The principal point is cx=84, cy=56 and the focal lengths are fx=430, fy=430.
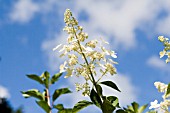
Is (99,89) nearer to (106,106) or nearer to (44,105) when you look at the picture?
(106,106)

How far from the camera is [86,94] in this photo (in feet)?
7.11

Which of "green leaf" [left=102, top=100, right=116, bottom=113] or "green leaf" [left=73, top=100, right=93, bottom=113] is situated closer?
"green leaf" [left=102, top=100, right=116, bottom=113]

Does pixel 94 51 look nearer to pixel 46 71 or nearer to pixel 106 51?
pixel 106 51

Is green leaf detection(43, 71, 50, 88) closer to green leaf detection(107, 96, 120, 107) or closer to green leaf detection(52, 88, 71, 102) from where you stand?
green leaf detection(52, 88, 71, 102)

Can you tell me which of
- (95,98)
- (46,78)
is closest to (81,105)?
(95,98)

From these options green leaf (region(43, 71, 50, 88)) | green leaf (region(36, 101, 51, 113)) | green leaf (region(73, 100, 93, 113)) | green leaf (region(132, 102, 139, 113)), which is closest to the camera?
green leaf (region(36, 101, 51, 113))

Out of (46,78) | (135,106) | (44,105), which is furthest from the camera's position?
Result: (135,106)

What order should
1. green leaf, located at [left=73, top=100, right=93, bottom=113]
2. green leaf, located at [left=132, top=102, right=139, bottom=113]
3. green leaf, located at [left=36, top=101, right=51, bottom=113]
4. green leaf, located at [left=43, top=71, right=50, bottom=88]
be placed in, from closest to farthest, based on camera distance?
green leaf, located at [left=36, top=101, right=51, bottom=113] → green leaf, located at [left=43, top=71, right=50, bottom=88] → green leaf, located at [left=73, top=100, right=93, bottom=113] → green leaf, located at [left=132, top=102, right=139, bottom=113]

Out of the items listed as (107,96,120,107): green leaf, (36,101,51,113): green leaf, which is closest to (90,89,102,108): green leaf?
(107,96,120,107): green leaf

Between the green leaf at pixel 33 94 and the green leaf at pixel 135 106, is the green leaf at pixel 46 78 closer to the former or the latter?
the green leaf at pixel 33 94

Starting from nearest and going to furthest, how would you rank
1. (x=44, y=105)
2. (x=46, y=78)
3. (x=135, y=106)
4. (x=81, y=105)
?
(x=44, y=105) → (x=46, y=78) → (x=81, y=105) → (x=135, y=106)

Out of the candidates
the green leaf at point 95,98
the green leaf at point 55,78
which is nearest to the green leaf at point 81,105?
the green leaf at point 95,98

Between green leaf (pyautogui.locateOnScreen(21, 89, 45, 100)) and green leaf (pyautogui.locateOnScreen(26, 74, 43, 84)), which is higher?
green leaf (pyautogui.locateOnScreen(26, 74, 43, 84))

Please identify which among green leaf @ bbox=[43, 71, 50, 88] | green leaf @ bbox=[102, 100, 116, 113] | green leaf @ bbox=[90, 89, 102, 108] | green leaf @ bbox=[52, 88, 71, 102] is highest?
green leaf @ bbox=[43, 71, 50, 88]
